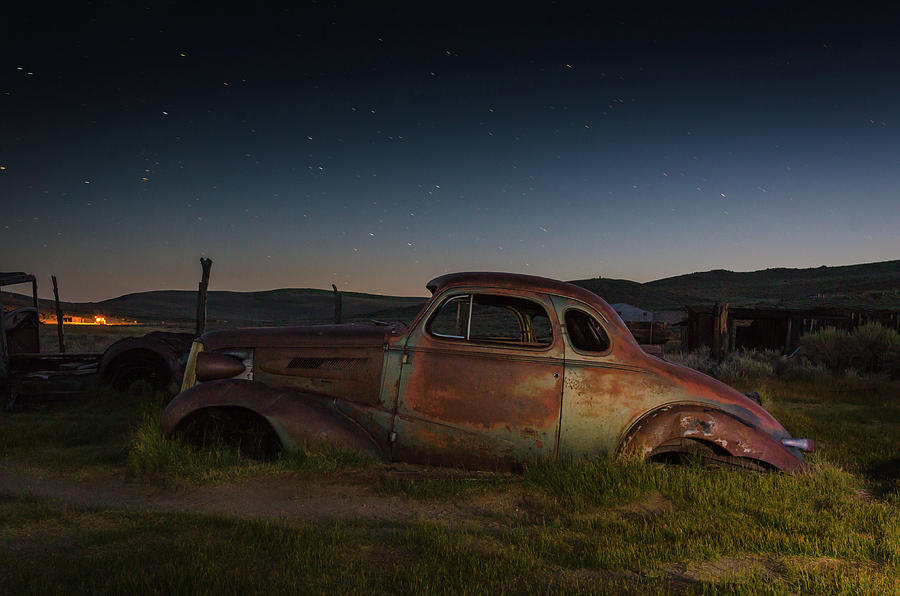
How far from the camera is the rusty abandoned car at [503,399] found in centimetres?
475

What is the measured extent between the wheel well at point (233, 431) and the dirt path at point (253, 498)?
1.30 ft

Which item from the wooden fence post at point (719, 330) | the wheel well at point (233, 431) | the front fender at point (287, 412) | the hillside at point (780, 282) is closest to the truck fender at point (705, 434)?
the front fender at point (287, 412)

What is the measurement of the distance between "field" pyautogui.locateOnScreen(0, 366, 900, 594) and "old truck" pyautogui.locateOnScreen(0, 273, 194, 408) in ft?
12.3

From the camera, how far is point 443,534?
3734mm

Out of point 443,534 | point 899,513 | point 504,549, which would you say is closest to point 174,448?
point 443,534

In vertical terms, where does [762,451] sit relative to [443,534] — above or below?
above

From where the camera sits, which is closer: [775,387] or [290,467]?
[290,467]

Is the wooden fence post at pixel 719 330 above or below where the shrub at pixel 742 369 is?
above

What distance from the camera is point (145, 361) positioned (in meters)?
9.90

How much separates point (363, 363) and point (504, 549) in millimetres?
2062

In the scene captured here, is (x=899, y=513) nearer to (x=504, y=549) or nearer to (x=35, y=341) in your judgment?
(x=504, y=549)

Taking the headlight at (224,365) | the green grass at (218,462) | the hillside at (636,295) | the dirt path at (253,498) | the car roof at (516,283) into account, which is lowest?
the dirt path at (253,498)

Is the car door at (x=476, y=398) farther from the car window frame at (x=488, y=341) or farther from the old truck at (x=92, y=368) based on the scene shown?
the old truck at (x=92, y=368)

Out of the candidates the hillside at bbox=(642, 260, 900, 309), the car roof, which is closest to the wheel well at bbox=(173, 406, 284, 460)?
the car roof
